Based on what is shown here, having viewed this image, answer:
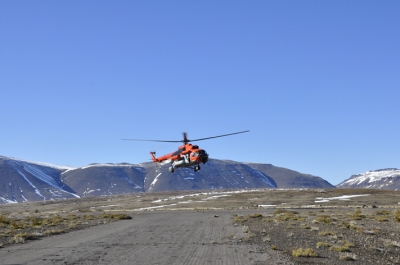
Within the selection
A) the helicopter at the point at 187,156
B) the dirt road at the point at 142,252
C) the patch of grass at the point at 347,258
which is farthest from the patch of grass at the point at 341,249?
the helicopter at the point at 187,156

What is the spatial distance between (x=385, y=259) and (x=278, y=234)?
36.4 ft

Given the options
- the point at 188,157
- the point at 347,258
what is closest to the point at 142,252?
the point at 347,258

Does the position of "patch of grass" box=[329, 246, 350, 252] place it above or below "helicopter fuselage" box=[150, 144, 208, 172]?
below

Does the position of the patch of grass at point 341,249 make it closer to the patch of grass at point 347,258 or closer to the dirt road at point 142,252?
the patch of grass at point 347,258

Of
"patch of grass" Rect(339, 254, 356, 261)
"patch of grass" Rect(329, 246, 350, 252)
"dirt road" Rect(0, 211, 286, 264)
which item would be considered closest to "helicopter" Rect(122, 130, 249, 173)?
"dirt road" Rect(0, 211, 286, 264)

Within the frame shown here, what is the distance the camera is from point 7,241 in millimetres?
26859

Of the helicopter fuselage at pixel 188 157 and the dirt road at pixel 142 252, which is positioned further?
the helicopter fuselage at pixel 188 157

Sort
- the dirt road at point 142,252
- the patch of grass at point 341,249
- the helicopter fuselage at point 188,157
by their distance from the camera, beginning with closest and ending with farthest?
the dirt road at point 142,252 → the patch of grass at point 341,249 → the helicopter fuselage at point 188,157

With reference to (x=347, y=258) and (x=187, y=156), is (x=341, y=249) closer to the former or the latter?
(x=347, y=258)

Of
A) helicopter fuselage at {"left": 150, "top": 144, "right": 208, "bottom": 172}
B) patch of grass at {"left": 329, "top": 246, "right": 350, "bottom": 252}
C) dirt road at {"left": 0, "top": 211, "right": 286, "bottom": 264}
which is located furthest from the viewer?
helicopter fuselage at {"left": 150, "top": 144, "right": 208, "bottom": 172}

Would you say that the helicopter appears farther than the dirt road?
Yes

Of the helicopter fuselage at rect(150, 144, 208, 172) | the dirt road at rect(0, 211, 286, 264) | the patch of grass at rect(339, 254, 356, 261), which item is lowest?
the patch of grass at rect(339, 254, 356, 261)

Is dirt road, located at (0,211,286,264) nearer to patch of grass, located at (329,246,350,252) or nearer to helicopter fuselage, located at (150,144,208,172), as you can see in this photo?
patch of grass, located at (329,246,350,252)

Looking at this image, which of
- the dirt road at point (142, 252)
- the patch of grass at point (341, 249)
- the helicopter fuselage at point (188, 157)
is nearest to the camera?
the dirt road at point (142, 252)
